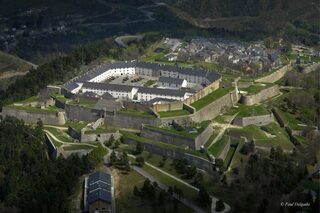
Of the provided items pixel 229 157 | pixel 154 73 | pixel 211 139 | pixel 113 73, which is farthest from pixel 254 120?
pixel 113 73

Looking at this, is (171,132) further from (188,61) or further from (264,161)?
(188,61)

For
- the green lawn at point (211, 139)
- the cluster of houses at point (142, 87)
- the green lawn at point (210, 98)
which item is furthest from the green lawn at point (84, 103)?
the green lawn at point (211, 139)

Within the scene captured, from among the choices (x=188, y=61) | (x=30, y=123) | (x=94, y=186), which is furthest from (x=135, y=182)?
(x=188, y=61)

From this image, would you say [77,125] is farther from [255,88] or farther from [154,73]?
[255,88]

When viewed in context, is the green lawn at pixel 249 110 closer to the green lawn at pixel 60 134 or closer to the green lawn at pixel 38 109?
the green lawn at pixel 60 134

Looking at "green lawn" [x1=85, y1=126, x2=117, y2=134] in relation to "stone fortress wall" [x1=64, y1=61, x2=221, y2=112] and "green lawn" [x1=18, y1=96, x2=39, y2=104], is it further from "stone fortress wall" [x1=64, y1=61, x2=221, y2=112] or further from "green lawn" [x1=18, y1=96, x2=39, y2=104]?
"green lawn" [x1=18, y1=96, x2=39, y2=104]
